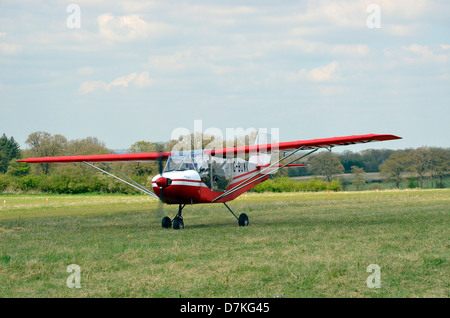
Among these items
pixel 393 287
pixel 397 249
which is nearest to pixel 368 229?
pixel 397 249

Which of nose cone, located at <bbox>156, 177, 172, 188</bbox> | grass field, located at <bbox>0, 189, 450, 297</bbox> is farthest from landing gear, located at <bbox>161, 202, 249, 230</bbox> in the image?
nose cone, located at <bbox>156, 177, 172, 188</bbox>

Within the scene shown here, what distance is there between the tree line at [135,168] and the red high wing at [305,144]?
58.2 feet

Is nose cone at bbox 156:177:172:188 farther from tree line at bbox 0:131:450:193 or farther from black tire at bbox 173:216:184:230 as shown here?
tree line at bbox 0:131:450:193

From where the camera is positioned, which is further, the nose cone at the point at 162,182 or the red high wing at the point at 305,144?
the red high wing at the point at 305,144

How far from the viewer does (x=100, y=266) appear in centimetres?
977

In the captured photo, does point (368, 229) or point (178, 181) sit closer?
point (368, 229)

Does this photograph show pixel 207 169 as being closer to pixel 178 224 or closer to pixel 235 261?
pixel 178 224

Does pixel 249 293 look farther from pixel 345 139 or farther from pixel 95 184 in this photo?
pixel 95 184

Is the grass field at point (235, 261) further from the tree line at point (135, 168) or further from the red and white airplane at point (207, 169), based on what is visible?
the tree line at point (135, 168)

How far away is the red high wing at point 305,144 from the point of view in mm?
16283

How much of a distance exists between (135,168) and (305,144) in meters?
25.4

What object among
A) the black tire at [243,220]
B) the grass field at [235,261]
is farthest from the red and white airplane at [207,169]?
the grass field at [235,261]

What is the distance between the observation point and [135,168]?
1610 inches
